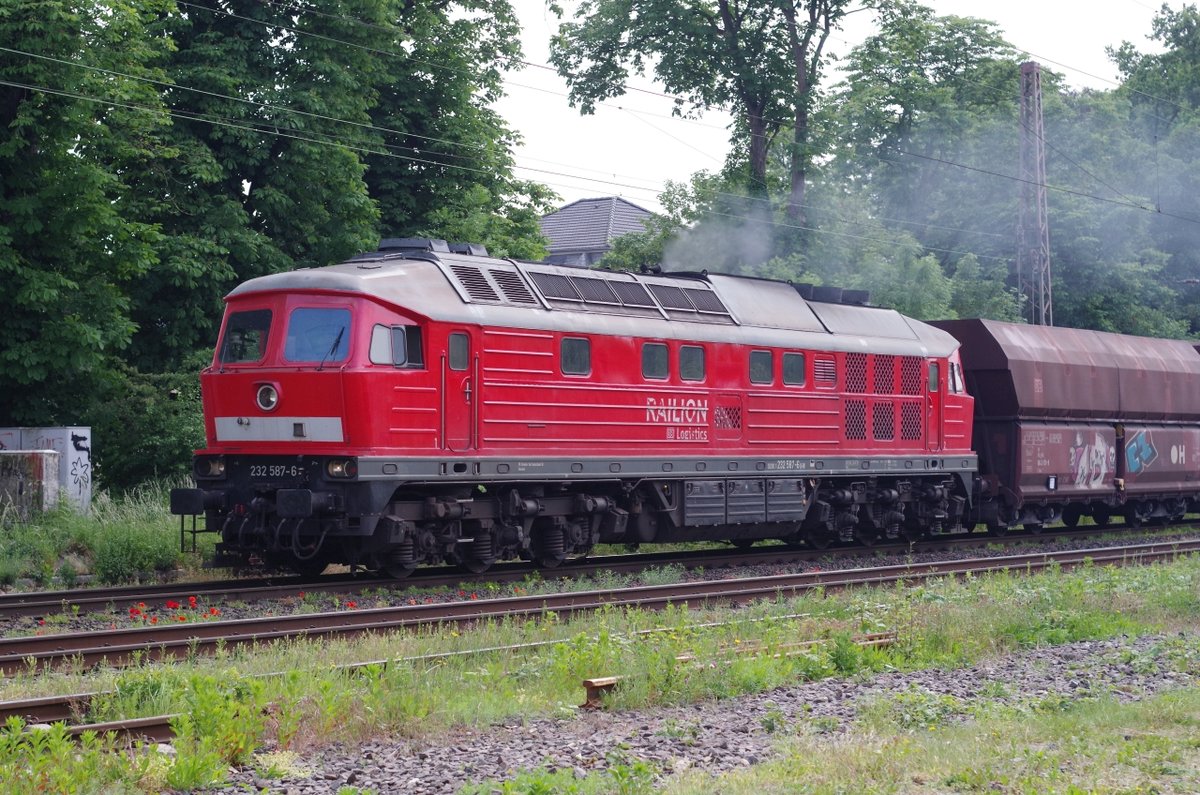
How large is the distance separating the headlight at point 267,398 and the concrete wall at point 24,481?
6.71 metres

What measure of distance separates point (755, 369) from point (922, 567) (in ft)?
13.2

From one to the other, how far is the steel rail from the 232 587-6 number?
2881mm

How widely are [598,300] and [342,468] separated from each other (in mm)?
4886

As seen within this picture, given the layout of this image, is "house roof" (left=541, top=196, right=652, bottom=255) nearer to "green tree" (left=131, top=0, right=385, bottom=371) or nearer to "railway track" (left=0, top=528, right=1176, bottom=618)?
"green tree" (left=131, top=0, right=385, bottom=371)

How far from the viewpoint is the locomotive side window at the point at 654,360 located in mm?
19141

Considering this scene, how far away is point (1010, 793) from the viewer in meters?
7.69

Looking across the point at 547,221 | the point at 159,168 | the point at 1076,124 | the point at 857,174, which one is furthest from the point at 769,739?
the point at 547,221

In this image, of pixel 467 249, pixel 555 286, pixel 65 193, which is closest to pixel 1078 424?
pixel 555 286

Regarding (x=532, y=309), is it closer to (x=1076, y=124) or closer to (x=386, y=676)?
(x=386, y=676)

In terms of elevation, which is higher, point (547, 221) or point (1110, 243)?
point (547, 221)

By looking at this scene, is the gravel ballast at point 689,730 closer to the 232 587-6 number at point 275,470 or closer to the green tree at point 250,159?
the 232 587-6 number at point 275,470

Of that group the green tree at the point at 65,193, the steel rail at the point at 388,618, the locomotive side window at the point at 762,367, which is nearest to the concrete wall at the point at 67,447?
the green tree at the point at 65,193

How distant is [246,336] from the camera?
55.5 ft

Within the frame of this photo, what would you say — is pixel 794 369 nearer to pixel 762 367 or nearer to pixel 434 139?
pixel 762 367
